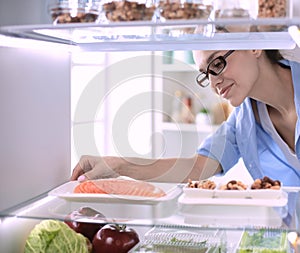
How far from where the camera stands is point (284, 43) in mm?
1084

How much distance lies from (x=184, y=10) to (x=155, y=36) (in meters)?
0.15

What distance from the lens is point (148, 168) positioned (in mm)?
1623

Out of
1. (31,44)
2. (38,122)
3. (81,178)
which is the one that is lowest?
(81,178)

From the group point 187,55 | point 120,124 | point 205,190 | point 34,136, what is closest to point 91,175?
point 34,136

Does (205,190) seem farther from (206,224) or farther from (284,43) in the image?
(284,43)

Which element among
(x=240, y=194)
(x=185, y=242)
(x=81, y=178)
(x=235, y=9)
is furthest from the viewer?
(x=81, y=178)

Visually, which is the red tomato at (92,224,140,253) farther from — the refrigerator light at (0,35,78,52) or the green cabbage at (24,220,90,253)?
the refrigerator light at (0,35,78,52)

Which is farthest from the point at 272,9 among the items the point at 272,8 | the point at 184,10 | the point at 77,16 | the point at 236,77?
the point at 236,77

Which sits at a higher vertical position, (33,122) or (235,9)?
(235,9)

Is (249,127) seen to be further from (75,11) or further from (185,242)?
(75,11)

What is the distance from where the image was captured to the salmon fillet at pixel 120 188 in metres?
1.07

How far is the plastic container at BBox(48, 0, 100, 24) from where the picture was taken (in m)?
0.92

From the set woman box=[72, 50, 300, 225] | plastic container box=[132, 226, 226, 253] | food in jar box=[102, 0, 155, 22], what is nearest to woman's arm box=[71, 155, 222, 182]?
woman box=[72, 50, 300, 225]

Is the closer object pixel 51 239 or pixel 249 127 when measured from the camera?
pixel 51 239
